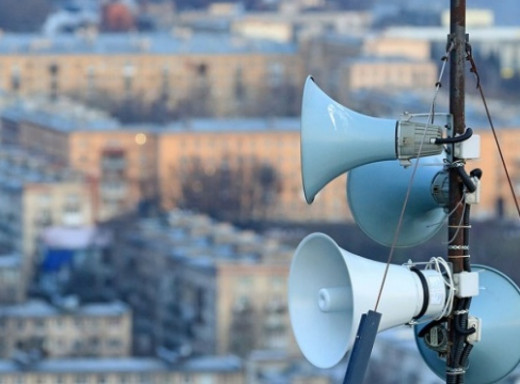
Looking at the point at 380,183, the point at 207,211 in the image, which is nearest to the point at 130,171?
the point at 207,211

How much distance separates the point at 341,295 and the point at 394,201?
0.20 metres

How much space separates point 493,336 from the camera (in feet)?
12.1

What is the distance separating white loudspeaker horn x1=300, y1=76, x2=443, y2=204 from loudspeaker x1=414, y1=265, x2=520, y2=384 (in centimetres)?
21

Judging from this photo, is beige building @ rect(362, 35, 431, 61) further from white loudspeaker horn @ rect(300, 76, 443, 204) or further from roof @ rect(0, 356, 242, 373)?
white loudspeaker horn @ rect(300, 76, 443, 204)

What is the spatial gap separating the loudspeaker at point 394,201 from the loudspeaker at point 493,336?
0.09m

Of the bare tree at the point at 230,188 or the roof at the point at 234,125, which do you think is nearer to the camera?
the bare tree at the point at 230,188

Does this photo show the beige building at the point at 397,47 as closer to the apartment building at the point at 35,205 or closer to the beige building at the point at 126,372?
the apartment building at the point at 35,205

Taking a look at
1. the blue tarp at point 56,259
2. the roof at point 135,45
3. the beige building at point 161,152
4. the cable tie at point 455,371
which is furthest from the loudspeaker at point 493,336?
the roof at point 135,45

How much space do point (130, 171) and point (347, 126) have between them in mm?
33987

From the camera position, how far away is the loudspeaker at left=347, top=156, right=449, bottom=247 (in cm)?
371

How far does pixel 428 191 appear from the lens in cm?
370

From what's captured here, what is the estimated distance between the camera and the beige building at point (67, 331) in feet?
86.0

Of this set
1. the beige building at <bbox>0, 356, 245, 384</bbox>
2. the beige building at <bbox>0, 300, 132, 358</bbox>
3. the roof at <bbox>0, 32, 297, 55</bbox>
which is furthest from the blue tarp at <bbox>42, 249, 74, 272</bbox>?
the roof at <bbox>0, 32, 297, 55</bbox>

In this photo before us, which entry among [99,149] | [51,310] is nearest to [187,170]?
[99,149]
